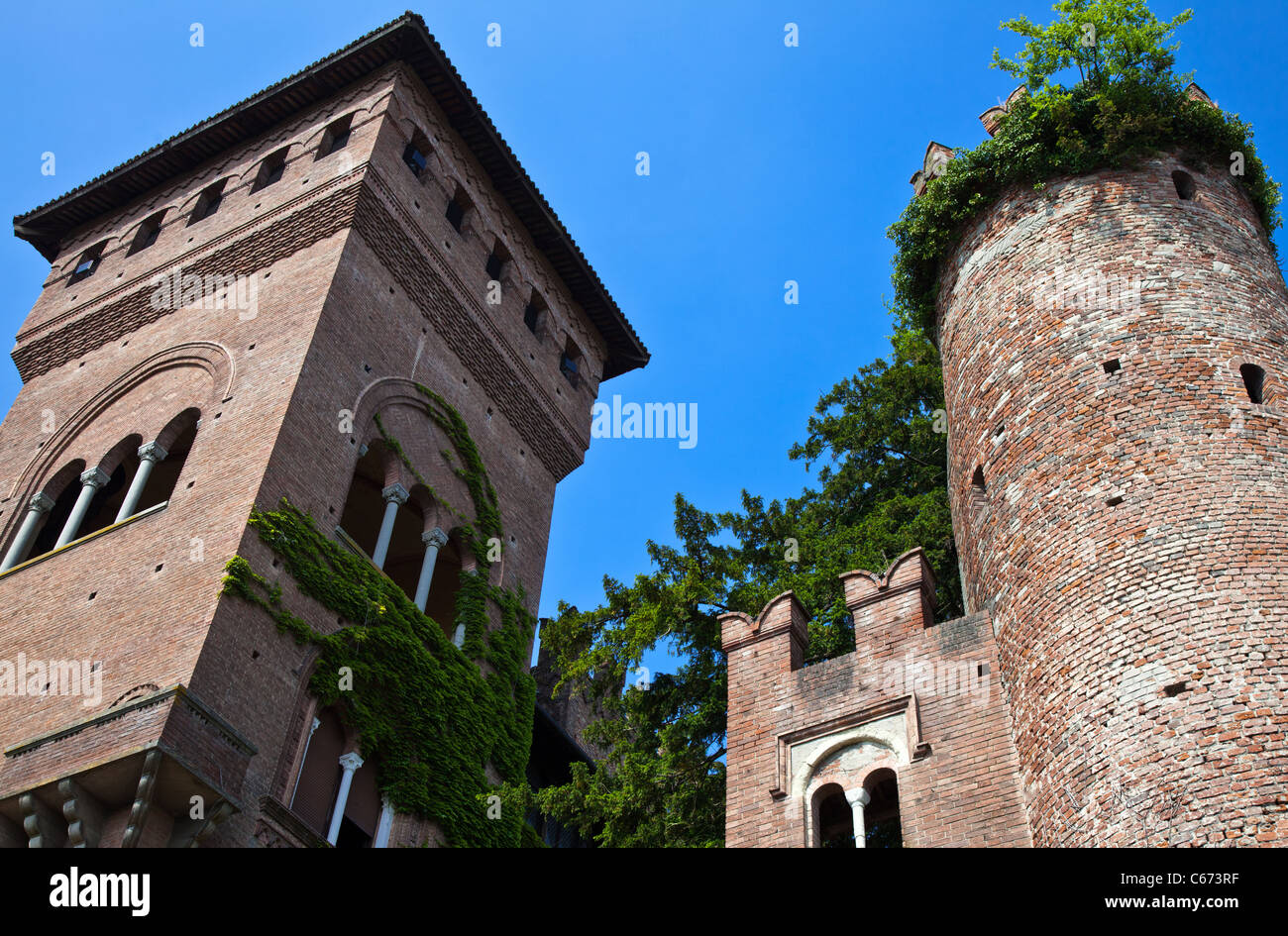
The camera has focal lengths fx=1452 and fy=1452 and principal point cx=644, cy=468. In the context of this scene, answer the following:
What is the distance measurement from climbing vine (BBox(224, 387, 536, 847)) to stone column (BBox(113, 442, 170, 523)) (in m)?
2.83

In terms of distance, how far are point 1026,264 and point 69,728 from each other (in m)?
10.2

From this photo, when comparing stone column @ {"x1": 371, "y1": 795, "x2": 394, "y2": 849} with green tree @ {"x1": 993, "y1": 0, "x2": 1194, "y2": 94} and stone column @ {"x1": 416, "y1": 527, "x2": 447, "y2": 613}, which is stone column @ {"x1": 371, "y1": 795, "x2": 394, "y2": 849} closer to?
stone column @ {"x1": 416, "y1": 527, "x2": 447, "y2": 613}

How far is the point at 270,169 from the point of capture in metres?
24.5

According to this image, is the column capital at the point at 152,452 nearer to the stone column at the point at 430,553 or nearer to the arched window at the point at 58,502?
the arched window at the point at 58,502

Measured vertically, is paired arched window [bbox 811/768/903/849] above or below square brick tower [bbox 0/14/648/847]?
below

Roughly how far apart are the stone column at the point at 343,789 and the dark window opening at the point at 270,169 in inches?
425

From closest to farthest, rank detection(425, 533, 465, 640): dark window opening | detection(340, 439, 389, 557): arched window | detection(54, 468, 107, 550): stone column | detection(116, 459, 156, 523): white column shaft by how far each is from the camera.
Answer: detection(116, 459, 156, 523): white column shaft
detection(54, 468, 107, 550): stone column
detection(425, 533, 465, 640): dark window opening
detection(340, 439, 389, 557): arched window

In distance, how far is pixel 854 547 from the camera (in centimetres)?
1786

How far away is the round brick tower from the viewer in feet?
29.5

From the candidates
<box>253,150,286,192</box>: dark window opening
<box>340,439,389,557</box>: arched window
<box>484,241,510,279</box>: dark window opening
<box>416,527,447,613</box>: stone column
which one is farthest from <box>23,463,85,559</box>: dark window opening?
<box>484,241,510,279</box>: dark window opening

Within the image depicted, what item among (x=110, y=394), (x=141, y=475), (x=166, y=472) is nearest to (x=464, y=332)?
(x=166, y=472)

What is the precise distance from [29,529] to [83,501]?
1.01 m

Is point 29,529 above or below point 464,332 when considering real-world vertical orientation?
below

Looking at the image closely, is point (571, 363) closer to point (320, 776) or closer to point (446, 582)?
point (446, 582)
